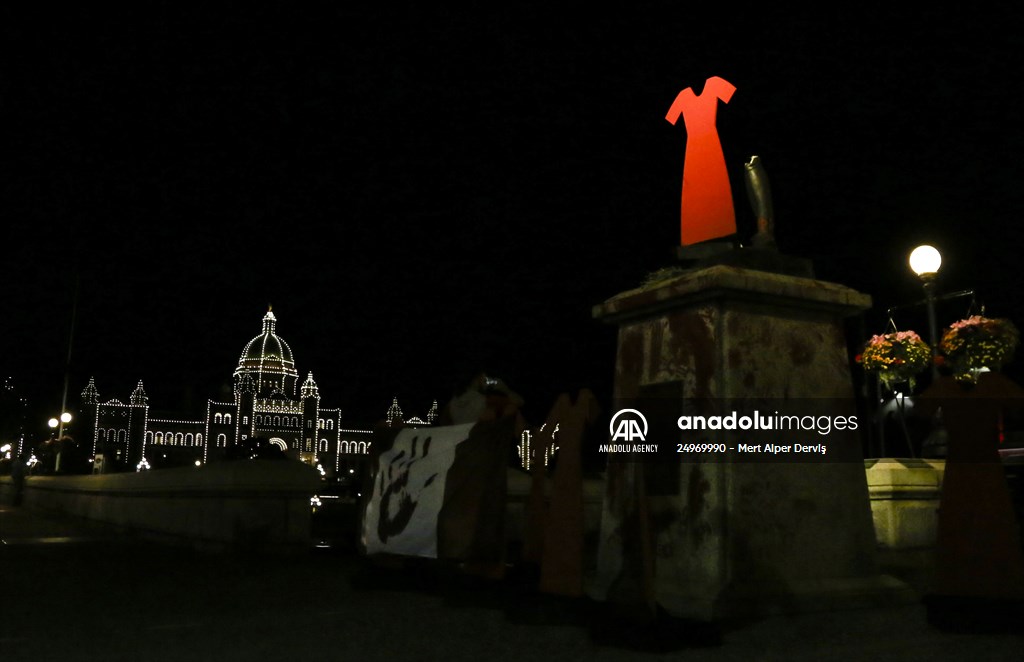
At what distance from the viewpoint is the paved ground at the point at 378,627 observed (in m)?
4.42

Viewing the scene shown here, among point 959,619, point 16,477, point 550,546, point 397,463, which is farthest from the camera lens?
point 16,477

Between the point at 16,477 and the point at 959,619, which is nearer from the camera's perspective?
the point at 959,619

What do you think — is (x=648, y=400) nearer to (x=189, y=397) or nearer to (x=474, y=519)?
(x=474, y=519)

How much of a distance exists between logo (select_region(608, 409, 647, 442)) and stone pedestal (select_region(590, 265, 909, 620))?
84mm

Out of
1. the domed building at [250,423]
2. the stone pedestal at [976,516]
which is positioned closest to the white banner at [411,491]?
the stone pedestal at [976,516]

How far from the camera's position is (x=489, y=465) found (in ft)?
23.0

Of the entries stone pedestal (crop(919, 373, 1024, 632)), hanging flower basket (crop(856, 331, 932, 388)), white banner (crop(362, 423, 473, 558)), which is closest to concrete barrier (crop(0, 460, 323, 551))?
white banner (crop(362, 423, 473, 558))

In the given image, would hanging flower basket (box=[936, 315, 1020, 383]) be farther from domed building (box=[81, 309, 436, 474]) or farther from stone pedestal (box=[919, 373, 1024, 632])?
domed building (box=[81, 309, 436, 474])

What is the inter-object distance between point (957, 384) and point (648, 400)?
6.33ft

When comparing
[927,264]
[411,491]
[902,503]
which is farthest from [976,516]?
[927,264]

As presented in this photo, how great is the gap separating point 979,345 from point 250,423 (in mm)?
142809

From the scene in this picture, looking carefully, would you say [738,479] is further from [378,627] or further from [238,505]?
[238,505]

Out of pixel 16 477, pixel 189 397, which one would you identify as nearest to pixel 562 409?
pixel 16 477

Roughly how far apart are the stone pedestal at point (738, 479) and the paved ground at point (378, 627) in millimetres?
250
